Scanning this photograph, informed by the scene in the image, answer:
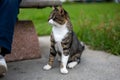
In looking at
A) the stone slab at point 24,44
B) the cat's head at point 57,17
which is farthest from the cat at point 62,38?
the stone slab at point 24,44

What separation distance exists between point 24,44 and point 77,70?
783mm

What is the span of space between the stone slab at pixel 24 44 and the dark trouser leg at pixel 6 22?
835 millimetres

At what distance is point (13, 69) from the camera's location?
319 centimetres

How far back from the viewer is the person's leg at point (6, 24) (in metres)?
2.57

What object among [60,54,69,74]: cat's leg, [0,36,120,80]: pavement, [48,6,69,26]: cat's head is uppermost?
[48,6,69,26]: cat's head

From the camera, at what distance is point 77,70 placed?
10.4 feet

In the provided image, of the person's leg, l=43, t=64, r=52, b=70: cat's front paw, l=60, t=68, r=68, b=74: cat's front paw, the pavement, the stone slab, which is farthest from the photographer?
the stone slab

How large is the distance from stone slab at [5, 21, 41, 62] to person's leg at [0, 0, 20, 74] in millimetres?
829

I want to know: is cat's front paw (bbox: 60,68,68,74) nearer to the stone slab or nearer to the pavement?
the pavement

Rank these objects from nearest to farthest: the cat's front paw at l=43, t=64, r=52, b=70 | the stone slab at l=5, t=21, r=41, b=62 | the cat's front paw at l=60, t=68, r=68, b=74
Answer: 1. the cat's front paw at l=60, t=68, r=68, b=74
2. the cat's front paw at l=43, t=64, r=52, b=70
3. the stone slab at l=5, t=21, r=41, b=62

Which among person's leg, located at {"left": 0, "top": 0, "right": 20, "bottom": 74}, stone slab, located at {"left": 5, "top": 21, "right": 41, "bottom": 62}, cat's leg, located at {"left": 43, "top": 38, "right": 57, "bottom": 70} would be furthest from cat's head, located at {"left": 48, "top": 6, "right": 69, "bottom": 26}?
stone slab, located at {"left": 5, "top": 21, "right": 41, "bottom": 62}

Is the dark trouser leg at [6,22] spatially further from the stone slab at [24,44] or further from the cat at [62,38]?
the stone slab at [24,44]

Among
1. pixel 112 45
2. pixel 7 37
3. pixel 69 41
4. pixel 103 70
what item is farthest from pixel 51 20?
pixel 112 45

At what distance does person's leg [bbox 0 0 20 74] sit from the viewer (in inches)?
101
